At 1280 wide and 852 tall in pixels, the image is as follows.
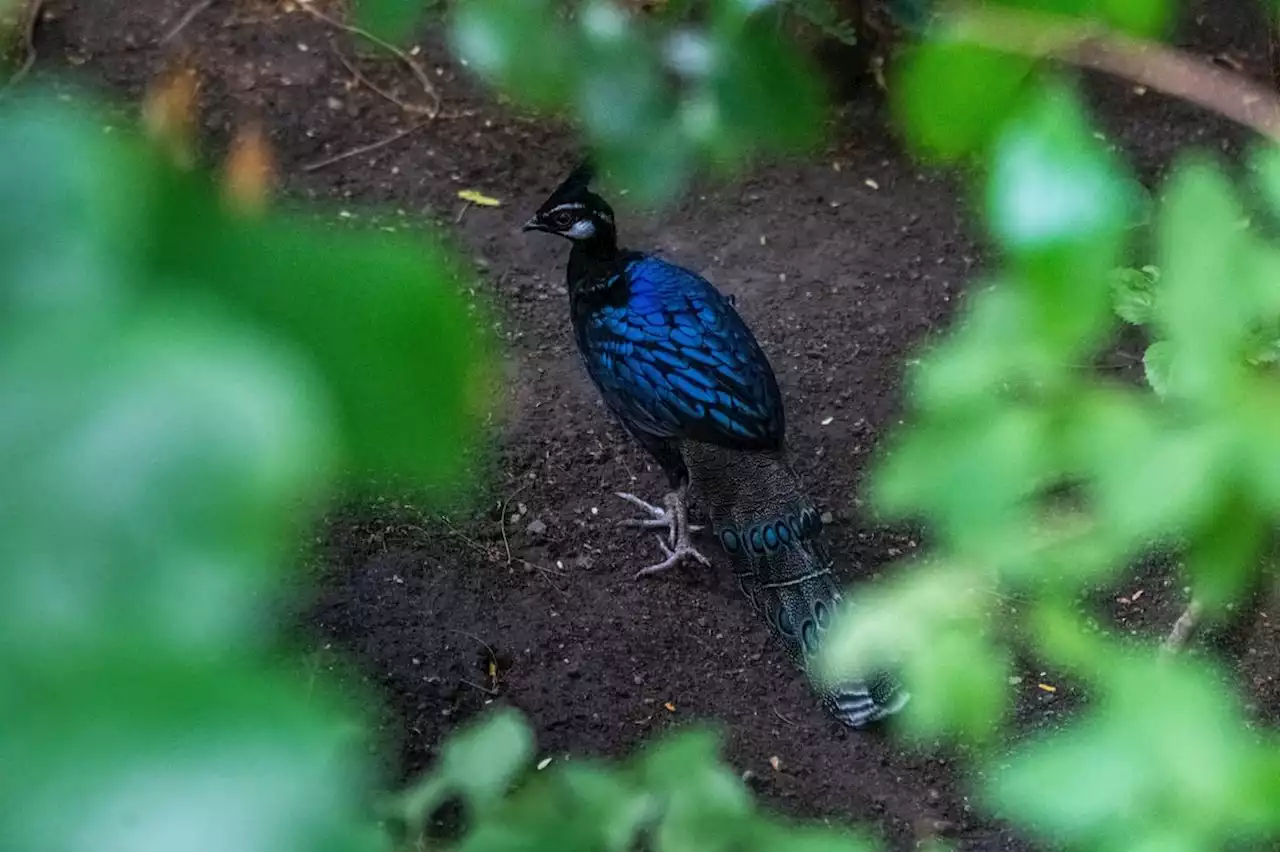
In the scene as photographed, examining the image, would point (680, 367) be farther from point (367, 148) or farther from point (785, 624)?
point (367, 148)

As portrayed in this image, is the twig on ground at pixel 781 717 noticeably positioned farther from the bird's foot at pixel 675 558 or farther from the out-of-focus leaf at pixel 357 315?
the out-of-focus leaf at pixel 357 315

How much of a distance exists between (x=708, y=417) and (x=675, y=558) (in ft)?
1.10

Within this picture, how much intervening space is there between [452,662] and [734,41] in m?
1.23

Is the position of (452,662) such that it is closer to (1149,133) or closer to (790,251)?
(790,251)

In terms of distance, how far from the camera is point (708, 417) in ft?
5.21

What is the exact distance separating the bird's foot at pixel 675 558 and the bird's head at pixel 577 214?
52cm

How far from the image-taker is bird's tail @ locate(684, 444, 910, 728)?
1.70m

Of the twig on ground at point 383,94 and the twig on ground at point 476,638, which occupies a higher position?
the twig on ground at point 383,94

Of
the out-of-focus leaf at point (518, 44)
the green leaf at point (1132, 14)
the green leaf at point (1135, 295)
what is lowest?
the green leaf at point (1135, 295)

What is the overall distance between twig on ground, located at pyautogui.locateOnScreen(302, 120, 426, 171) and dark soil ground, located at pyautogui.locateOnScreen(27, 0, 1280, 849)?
14 millimetres

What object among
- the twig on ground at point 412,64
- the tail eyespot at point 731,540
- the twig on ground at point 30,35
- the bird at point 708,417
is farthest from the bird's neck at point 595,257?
the twig on ground at point 30,35

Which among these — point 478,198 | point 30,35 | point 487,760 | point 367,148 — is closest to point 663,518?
point 478,198

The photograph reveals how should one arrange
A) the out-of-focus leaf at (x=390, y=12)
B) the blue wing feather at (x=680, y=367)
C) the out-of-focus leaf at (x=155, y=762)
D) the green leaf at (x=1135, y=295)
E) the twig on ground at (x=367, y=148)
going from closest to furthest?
the out-of-focus leaf at (x=155, y=762) → the out-of-focus leaf at (x=390, y=12) → the green leaf at (x=1135, y=295) → the blue wing feather at (x=680, y=367) → the twig on ground at (x=367, y=148)

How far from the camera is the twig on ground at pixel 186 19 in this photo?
8.06ft
